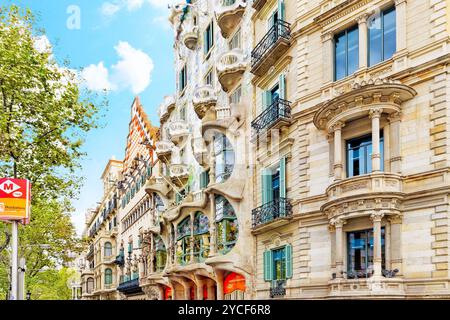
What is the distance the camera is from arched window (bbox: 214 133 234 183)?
22.6 m

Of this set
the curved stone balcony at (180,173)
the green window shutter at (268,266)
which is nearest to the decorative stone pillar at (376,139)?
the green window shutter at (268,266)

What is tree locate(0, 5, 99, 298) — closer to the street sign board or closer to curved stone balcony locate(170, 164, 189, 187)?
the street sign board

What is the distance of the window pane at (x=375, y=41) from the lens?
1430 centimetres

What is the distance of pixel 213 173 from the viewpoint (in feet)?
78.7

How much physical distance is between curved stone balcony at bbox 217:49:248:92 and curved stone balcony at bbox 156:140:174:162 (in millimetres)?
11391

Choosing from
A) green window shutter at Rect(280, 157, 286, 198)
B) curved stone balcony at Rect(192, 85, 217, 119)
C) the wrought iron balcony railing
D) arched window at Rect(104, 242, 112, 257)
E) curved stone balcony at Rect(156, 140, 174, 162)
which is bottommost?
arched window at Rect(104, 242, 112, 257)

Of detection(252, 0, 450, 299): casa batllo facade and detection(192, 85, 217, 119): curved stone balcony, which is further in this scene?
detection(192, 85, 217, 119): curved stone balcony

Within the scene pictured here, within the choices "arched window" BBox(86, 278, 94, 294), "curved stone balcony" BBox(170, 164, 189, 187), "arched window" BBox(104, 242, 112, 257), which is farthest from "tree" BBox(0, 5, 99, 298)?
"arched window" BBox(86, 278, 94, 294)

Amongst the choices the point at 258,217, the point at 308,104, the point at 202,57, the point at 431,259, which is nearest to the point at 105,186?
the point at 202,57

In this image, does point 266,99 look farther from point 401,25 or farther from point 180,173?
point 180,173

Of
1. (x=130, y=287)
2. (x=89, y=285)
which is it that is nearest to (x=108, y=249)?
(x=130, y=287)

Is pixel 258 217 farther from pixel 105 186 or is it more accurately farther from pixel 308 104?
pixel 105 186

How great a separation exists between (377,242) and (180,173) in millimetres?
19480

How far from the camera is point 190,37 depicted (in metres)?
31.0
